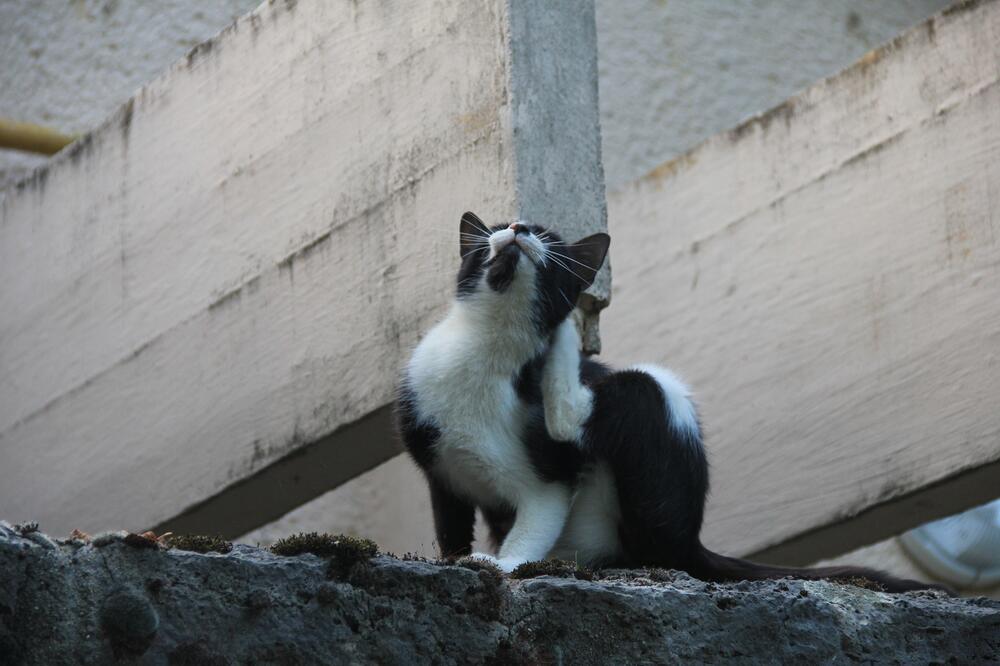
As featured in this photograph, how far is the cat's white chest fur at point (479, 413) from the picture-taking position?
3.54m

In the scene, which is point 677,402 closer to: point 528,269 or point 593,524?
point 593,524

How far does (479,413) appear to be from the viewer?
3.55 metres

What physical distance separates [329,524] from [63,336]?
249cm

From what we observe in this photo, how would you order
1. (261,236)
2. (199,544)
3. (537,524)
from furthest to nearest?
1. (261,236)
2. (537,524)
3. (199,544)

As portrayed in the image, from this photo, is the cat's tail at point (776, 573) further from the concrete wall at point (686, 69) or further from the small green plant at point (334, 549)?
the concrete wall at point (686, 69)

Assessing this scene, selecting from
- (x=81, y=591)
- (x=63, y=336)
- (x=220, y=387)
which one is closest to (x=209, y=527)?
(x=220, y=387)

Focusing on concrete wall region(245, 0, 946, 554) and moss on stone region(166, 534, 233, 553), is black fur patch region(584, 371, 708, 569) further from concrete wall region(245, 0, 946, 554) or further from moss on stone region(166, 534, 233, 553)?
concrete wall region(245, 0, 946, 554)

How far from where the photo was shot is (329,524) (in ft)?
26.7

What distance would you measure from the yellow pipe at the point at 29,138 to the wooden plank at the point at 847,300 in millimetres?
3009

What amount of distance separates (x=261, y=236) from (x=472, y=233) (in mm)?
1719

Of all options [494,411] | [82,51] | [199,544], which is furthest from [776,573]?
[82,51]


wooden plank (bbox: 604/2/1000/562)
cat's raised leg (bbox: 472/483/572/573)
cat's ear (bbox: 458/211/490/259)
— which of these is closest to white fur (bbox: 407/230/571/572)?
cat's raised leg (bbox: 472/483/572/573)

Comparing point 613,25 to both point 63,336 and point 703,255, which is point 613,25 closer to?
point 703,255

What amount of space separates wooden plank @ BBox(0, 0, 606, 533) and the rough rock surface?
171cm
